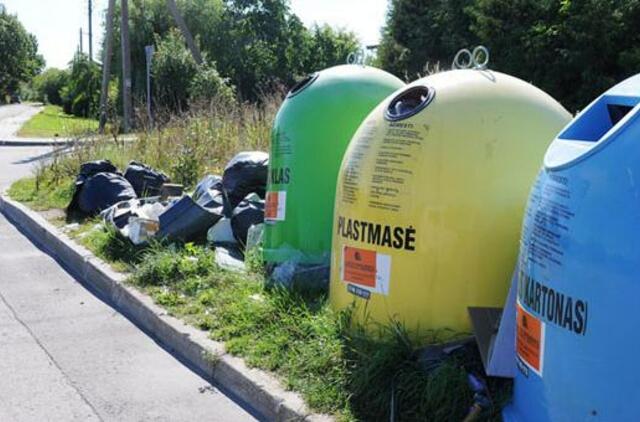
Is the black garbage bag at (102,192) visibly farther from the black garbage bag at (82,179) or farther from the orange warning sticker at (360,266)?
the orange warning sticker at (360,266)

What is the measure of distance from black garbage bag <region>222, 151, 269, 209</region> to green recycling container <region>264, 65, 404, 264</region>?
170cm

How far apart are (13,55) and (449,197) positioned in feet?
289

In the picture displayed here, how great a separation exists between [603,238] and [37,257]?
6356 mm

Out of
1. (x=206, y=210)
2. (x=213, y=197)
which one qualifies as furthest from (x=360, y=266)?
(x=213, y=197)

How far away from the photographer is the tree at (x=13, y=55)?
7919 centimetres

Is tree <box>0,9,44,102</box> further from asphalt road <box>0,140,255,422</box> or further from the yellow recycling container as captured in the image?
the yellow recycling container

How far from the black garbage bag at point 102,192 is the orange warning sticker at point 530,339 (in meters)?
5.96

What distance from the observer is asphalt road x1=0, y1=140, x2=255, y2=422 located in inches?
148

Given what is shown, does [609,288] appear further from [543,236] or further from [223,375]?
[223,375]

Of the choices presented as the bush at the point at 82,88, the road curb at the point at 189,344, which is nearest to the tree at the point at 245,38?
the bush at the point at 82,88

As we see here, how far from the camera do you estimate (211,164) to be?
970 cm

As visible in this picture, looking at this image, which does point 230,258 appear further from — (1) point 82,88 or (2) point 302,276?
(1) point 82,88

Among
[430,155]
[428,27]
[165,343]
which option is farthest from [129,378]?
[428,27]

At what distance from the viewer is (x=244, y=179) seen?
678 cm
